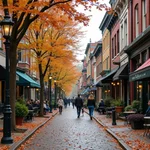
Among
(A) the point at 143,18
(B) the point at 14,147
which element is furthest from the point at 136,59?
(B) the point at 14,147

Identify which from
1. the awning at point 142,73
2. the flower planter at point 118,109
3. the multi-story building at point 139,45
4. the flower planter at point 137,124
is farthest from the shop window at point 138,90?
the flower planter at point 137,124

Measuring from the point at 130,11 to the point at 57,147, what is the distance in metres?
17.5

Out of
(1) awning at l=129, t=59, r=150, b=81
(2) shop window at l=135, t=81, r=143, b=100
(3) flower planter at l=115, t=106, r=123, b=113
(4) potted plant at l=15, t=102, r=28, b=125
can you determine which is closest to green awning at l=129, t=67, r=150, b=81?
(1) awning at l=129, t=59, r=150, b=81

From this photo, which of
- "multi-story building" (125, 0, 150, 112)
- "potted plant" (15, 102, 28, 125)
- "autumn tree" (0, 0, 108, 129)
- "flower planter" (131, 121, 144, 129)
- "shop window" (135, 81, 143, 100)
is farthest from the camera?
"shop window" (135, 81, 143, 100)

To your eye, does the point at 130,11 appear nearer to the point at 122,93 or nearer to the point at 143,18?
the point at 143,18

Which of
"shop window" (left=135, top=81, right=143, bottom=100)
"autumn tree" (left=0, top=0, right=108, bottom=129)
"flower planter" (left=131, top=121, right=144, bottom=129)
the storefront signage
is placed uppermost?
"autumn tree" (left=0, top=0, right=108, bottom=129)

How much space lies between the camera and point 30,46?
86.5 ft

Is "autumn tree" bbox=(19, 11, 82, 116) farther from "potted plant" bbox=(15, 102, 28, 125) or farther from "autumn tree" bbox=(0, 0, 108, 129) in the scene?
"autumn tree" bbox=(0, 0, 108, 129)

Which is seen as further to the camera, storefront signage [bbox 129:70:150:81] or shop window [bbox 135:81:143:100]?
shop window [bbox 135:81:143:100]

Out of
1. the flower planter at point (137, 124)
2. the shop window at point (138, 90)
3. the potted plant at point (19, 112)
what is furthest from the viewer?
the shop window at point (138, 90)

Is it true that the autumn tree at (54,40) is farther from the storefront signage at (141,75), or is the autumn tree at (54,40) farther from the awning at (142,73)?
the awning at (142,73)

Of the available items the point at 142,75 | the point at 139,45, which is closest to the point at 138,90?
the point at 139,45

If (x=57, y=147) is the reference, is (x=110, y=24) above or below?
above

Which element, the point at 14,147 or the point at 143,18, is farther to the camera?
the point at 143,18
